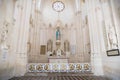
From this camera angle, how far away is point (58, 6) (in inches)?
595

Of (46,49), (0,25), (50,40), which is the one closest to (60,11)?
(50,40)

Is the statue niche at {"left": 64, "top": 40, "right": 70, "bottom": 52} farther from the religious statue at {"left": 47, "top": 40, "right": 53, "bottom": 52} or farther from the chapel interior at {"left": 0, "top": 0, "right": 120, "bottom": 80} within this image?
the religious statue at {"left": 47, "top": 40, "right": 53, "bottom": 52}

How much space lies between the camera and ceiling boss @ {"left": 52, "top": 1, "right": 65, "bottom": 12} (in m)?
14.9

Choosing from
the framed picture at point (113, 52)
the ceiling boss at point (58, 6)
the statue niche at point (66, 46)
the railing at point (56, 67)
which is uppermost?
the ceiling boss at point (58, 6)

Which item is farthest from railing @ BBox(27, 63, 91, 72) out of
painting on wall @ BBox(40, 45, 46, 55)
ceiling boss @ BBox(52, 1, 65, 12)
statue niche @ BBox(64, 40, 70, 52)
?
ceiling boss @ BBox(52, 1, 65, 12)

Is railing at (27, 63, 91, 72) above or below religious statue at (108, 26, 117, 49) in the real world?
below

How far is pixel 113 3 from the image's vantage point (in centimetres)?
532

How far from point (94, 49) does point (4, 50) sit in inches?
228

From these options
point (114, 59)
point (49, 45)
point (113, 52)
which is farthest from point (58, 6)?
point (114, 59)

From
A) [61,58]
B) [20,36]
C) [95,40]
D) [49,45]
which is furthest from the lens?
[49,45]

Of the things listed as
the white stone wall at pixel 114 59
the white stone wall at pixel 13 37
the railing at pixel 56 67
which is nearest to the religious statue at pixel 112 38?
the white stone wall at pixel 114 59

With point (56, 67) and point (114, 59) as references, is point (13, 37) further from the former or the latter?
point (114, 59)

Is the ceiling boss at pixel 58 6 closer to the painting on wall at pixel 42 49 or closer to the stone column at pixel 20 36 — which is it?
the painting on wall at pixel 42 49

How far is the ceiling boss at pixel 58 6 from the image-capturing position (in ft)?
49.0
